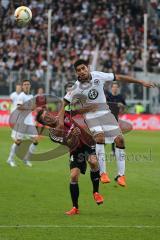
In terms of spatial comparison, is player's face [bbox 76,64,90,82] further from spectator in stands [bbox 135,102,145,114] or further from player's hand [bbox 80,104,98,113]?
spectator in stands [bbox 135,102,145,114]

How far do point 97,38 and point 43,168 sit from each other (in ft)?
81.6

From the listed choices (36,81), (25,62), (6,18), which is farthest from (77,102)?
(6,18)

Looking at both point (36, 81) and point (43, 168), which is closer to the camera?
point (43, 168)

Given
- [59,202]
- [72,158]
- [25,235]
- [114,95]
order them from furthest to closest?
[114,95] < [59,202] < [72,158] < [25,235]

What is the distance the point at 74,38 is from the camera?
4459 centimetres

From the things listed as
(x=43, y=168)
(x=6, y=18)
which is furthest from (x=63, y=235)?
(x=6, y=18)

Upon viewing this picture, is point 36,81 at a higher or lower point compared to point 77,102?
lower

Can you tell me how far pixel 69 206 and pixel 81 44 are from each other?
103 ft

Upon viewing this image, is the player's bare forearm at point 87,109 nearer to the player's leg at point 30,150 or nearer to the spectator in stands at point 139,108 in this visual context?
the player's leg at point 30,150

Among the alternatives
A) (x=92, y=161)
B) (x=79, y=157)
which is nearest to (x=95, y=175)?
(x=92, y=161)

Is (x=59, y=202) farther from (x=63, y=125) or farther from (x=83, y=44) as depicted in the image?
(x=83, y=44)

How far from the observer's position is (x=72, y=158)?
12758mm

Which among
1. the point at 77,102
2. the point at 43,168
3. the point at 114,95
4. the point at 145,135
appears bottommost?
the point at 145,135

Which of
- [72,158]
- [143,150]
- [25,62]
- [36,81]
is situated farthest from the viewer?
[25,62]
